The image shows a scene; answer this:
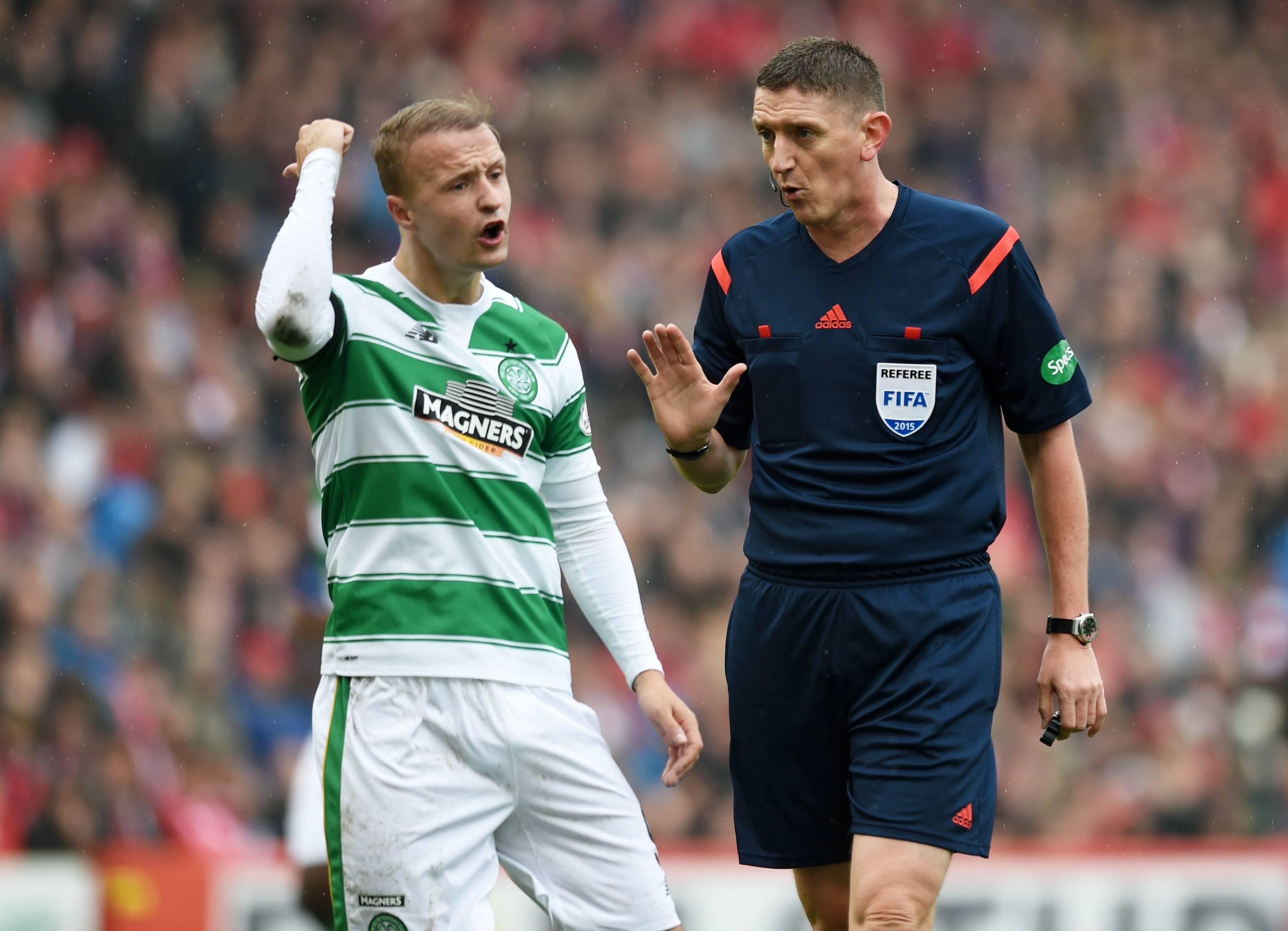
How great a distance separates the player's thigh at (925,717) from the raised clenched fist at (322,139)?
66.9 inches

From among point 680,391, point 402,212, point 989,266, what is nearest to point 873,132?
point 989,266

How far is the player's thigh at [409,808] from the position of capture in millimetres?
3799

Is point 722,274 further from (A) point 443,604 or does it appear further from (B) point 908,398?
(A) point 443,604

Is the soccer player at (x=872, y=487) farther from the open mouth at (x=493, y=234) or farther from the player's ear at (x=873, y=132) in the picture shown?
the open mouth at (x=493, y=234)

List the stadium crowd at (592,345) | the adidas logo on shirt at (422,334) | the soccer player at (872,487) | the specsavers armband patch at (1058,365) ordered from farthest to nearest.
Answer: the stadium crowd at (592,345) < the specsavers armband patch at (1058,365) < the soccer player at (872,487) < the adidas logo on shirt at (422,334)

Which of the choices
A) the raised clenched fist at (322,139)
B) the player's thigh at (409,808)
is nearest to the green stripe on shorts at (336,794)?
the player's thigh at (409,808)

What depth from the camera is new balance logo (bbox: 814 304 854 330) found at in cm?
428

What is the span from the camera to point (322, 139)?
3.91m

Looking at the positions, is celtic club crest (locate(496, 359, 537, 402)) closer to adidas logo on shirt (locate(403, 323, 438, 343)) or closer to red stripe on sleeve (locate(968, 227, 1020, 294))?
adidas logo on shirt (locate(403, 323, 438, 343))

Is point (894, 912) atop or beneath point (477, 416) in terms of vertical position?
beneath

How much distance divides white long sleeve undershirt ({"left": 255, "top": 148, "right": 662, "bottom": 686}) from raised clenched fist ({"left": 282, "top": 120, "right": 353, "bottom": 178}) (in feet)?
0.09

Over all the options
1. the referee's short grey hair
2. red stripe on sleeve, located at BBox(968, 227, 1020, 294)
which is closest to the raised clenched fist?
the referee's short grey hair

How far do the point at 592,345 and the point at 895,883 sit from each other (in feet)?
27.2

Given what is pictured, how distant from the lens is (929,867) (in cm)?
402
